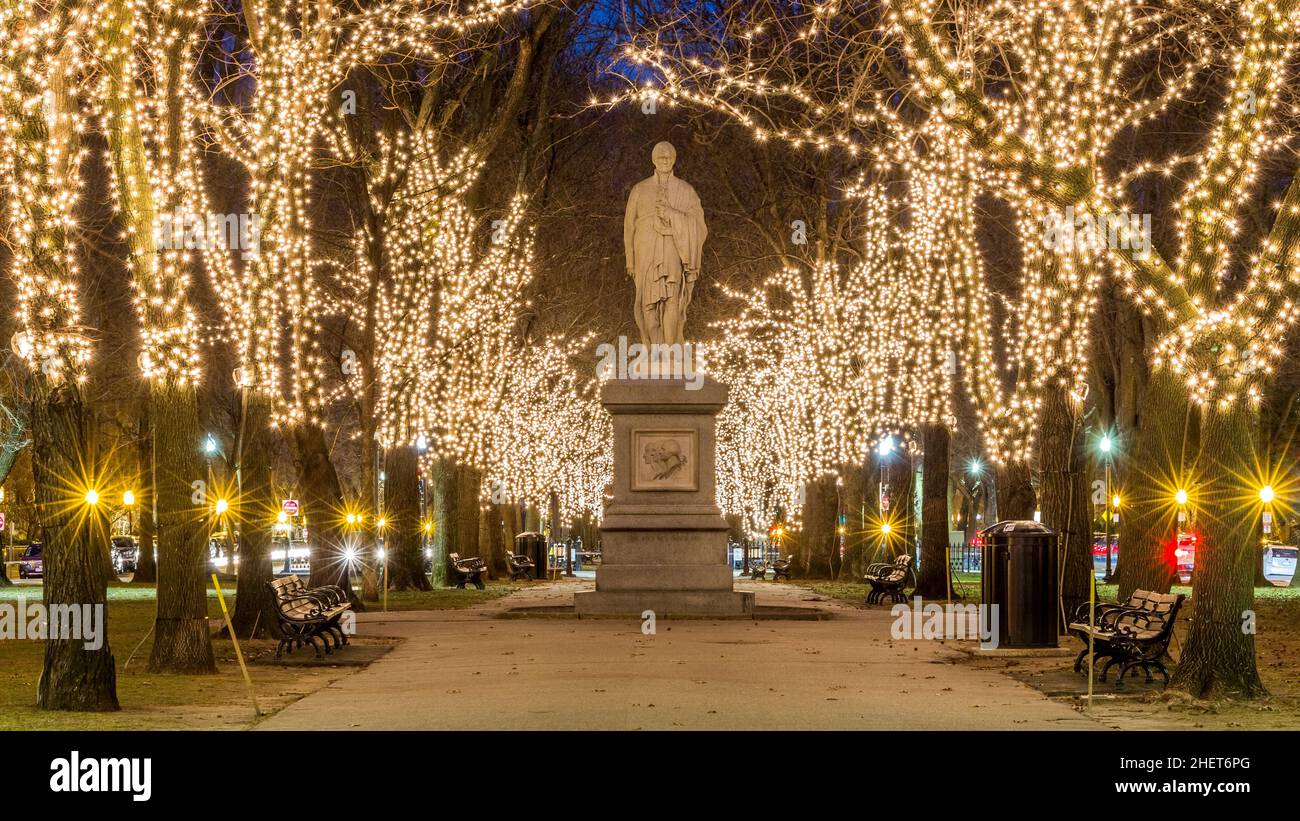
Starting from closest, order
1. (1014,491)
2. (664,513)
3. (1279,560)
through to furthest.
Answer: (1014,491) < (664,513) < (1279,560)

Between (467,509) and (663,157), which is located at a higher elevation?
(663,157)

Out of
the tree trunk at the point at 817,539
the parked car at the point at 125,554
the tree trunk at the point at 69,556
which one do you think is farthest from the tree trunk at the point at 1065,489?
the parked car at the point at 125,554

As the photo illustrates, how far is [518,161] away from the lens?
39.9 m

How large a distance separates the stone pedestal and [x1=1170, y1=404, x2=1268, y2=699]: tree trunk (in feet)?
35.6

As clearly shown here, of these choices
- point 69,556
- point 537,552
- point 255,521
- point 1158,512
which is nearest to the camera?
point 69,556

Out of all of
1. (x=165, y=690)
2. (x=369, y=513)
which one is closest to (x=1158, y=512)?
(x=369, y=513)

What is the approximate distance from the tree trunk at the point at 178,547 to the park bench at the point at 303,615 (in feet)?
4.38

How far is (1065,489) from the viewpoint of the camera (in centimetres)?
2109

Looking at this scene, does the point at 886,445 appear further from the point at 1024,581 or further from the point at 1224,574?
the point at 1224,574

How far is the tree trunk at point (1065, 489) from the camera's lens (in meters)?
21.1

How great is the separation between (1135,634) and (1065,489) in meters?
5.87

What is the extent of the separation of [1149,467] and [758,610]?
28.9ft

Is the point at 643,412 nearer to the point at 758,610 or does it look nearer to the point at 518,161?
the point at 758,610
